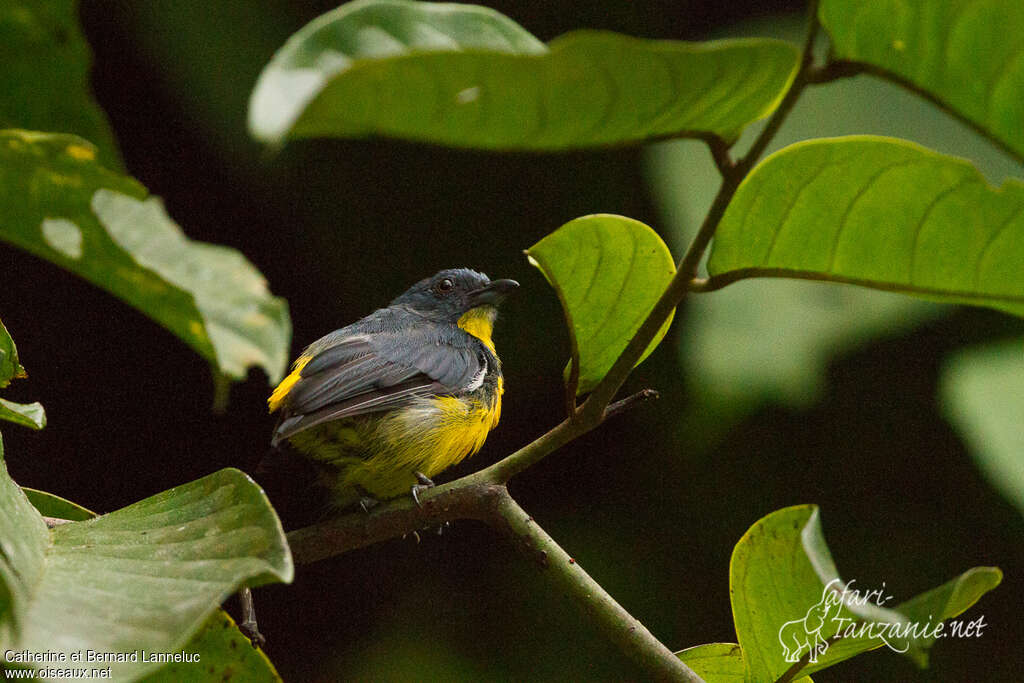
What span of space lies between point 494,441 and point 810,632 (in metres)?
3.09

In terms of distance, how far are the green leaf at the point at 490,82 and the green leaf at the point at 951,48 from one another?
92 millimetres

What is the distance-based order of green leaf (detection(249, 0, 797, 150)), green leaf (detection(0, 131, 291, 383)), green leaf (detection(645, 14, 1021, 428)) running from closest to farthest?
1. green leaf (detection(249, 0, 797, 150))
2. green leaf (detection(0, 131, 291, 383))
3. green leaf (detection(645, 14, 1021, 428))

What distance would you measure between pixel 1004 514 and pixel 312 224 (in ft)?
11.0

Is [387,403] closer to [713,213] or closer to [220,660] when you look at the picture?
[220,660]

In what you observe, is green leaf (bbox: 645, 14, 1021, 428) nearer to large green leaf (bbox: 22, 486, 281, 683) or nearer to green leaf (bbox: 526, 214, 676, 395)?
green leaf (bbox: 526, 214, 676, 395)

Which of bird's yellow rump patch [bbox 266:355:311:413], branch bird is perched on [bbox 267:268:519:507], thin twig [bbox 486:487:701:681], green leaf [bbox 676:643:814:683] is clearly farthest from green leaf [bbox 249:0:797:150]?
bird's yellow rump patch [bbox 266:355:311:413]

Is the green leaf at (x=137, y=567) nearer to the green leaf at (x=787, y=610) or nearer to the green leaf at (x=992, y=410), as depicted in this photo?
the green leaf at (x=787, y=610)

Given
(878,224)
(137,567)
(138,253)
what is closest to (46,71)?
(138,253)

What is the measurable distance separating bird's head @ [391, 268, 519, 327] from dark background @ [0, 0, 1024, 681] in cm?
21

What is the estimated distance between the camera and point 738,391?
3.82m

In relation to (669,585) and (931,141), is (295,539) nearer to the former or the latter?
(669,585)

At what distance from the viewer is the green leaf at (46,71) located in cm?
238

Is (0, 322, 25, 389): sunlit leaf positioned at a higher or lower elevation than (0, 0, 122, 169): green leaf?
lower

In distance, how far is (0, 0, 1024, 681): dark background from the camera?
4.36 m
